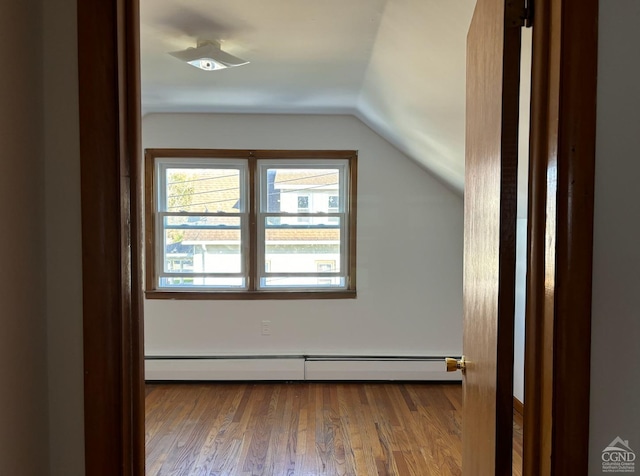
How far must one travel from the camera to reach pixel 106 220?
80 cm

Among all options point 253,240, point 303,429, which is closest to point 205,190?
point 253,240

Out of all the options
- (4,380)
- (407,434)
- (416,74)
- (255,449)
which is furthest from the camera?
(407,434)

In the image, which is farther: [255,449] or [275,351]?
[275,351]

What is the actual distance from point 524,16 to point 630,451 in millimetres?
897

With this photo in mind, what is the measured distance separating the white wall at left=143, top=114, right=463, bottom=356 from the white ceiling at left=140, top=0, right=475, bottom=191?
282 millimetres

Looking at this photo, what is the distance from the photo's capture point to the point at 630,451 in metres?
0.79

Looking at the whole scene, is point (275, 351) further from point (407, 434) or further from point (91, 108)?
point (91, 108)

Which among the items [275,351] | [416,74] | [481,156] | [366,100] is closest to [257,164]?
[366,100]

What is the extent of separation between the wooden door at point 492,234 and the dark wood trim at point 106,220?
2.68 ft

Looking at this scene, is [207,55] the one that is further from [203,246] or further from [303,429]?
[303,429]

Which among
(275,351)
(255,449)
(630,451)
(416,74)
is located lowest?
(255,449)

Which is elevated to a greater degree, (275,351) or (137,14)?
(137,14)

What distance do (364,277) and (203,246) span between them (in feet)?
4.74

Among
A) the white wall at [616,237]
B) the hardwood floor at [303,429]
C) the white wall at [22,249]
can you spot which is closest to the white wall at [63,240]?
the white wall at [22,249]
